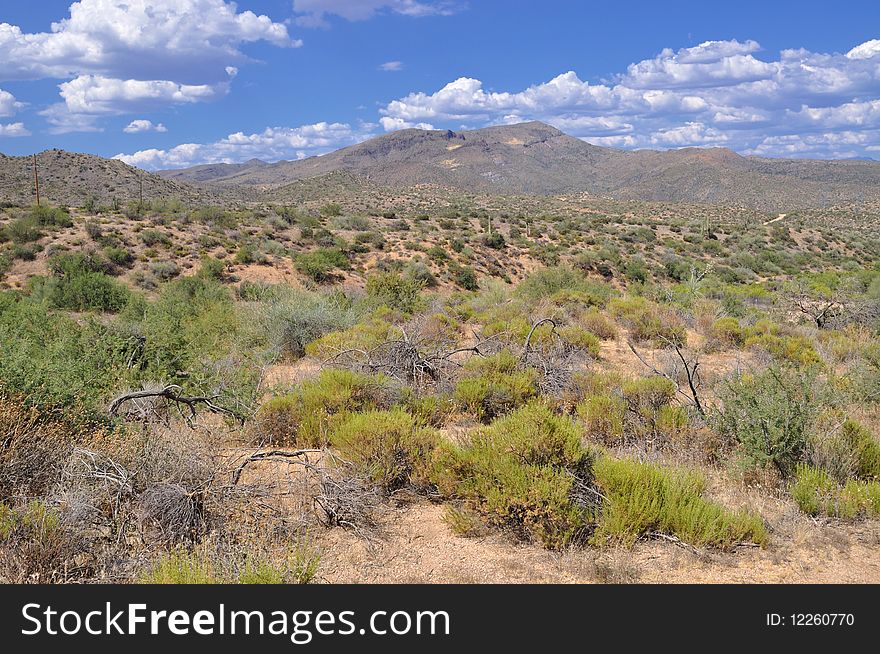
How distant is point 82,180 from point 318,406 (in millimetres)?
73062

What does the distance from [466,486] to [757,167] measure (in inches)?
6094

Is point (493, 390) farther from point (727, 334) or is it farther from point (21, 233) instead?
point (21, 233)

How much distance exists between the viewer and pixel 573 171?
156000mm

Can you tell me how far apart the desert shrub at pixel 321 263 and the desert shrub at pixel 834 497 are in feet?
79.6

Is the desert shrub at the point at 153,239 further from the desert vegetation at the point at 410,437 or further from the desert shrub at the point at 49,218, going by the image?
the desert vegetation at the point at 410,437

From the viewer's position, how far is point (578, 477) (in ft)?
16.3

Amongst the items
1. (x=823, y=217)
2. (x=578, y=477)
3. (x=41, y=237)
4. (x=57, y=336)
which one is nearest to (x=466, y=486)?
(x=578, y=477)

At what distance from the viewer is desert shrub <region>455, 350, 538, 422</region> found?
776cm

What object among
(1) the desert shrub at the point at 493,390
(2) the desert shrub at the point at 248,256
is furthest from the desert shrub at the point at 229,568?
(2) the desert shrub at the point at 248,256

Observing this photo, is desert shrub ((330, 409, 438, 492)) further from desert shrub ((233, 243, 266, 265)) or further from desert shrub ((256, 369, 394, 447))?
desert shrub ((233, 243, 266, 265))

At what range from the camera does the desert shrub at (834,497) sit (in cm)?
482

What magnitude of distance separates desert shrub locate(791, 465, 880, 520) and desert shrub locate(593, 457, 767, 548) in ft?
2.41

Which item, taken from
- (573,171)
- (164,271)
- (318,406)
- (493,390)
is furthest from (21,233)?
(573,171)

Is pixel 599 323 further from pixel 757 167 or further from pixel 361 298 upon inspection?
pixel 757 167
